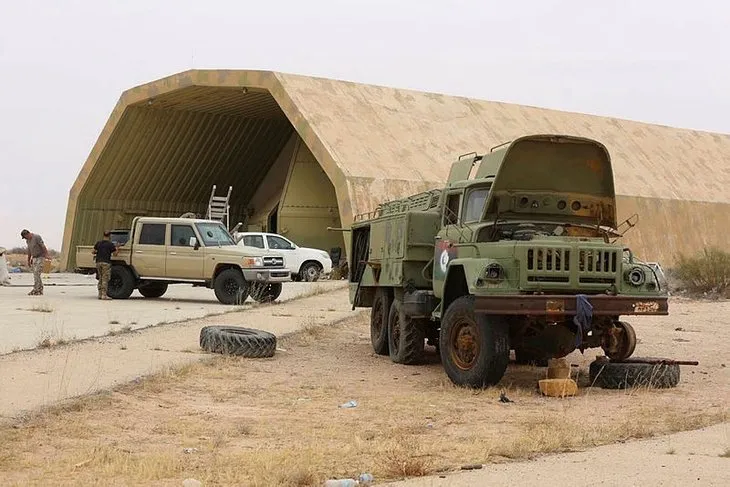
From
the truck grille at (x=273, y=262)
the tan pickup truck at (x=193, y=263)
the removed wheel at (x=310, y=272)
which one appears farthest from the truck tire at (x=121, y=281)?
the removed wheel at (x=310, y=272)

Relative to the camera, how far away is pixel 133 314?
19.6 metres

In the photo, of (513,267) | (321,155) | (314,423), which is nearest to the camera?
(314,423)

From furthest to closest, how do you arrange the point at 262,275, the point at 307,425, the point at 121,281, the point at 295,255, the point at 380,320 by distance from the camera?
the point at 295,255
the point at 121,281
the point at 262,275
the point at 380,320
the point at 307,425

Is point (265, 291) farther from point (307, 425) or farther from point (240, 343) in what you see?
point (307, 425)

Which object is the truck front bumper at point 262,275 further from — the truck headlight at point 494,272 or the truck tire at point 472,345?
the truck headlight at point 494,272

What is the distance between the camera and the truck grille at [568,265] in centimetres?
1057

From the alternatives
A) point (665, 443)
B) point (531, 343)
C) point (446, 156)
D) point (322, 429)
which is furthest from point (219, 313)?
point (446, 156)

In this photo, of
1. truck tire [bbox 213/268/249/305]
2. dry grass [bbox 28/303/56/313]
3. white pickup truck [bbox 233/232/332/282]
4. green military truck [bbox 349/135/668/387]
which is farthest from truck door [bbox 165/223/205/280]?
green military truck [bbox 349/135/668/387]

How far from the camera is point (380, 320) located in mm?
14781

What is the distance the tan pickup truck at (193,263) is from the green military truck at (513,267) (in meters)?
8.68

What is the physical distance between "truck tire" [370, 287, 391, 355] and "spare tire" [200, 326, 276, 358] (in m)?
1.64

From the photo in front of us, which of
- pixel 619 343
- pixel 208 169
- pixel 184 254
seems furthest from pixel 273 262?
pixel 208 169

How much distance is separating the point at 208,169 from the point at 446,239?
112ft

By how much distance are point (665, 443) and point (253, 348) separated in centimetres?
666
